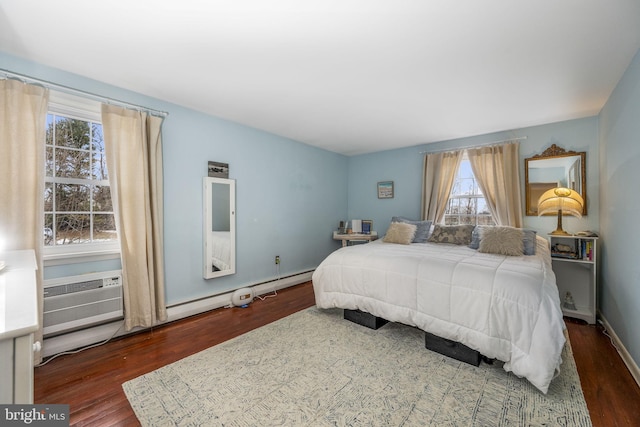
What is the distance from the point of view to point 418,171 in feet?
15.2

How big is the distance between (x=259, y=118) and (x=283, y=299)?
7.90 ft

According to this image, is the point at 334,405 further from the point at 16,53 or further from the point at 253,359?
the point at 16,53

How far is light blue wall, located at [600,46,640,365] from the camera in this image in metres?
2.02

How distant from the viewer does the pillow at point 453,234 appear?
3.53m

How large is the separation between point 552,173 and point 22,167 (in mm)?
5463

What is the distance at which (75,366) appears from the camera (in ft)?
6.88

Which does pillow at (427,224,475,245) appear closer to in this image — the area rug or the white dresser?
the area rug

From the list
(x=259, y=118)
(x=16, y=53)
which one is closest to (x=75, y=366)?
(x=16, y=53)

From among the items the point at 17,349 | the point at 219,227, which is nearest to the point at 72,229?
the point at 219,227

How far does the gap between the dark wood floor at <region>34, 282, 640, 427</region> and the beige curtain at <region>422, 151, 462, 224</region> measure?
2.06 meters

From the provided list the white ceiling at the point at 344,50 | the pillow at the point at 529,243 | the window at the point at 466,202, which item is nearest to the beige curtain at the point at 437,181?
the window at the point at 466,202

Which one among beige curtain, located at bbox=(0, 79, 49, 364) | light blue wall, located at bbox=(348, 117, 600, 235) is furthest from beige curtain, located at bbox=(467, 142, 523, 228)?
beige curtain, located at bbox=(0, 79, 49, 364)

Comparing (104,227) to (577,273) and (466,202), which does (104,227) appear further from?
(577,273)

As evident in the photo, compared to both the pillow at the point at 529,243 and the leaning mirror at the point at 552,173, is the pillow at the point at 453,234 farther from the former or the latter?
the leaning mirror at the point at 552,173
